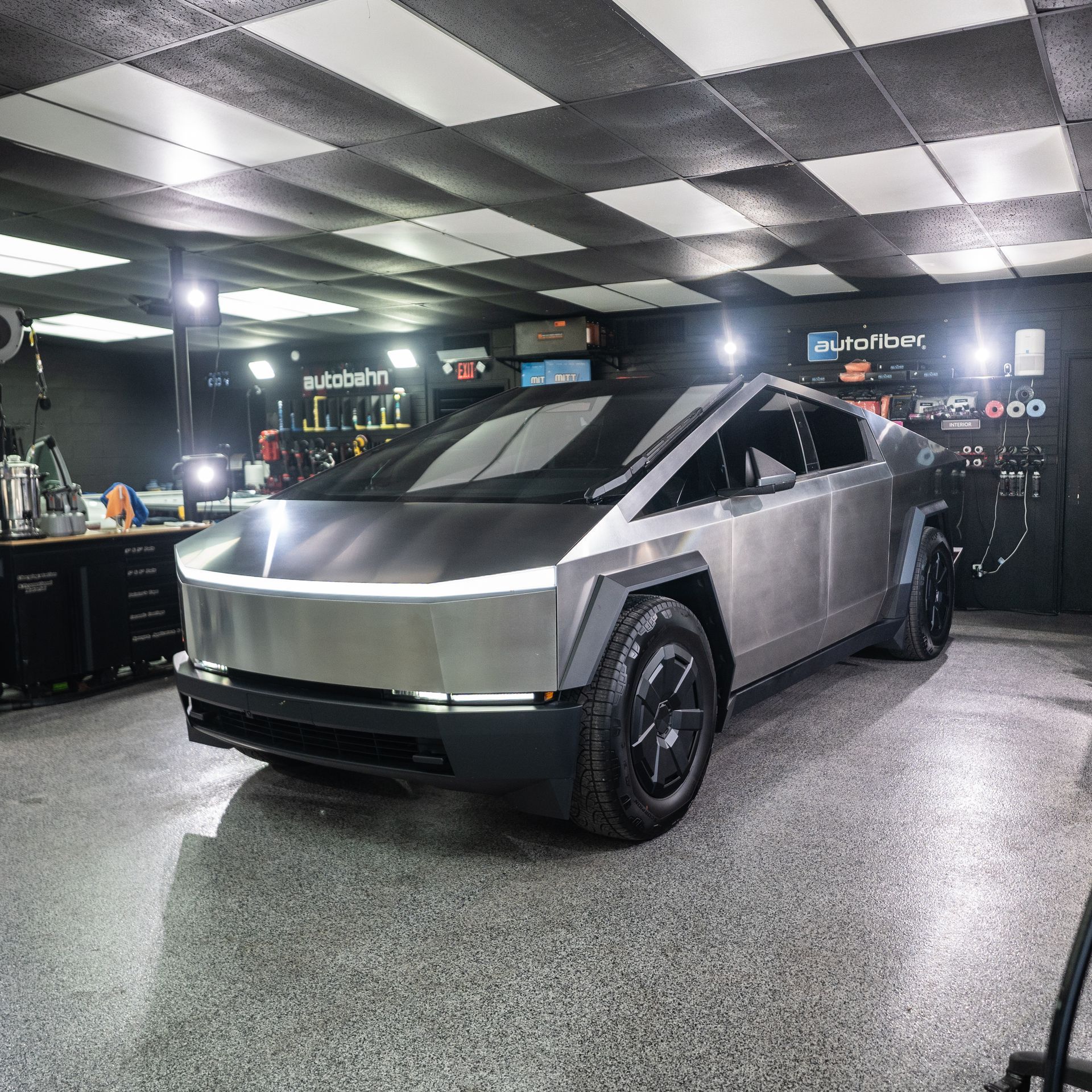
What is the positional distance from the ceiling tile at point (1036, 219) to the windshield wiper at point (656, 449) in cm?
290

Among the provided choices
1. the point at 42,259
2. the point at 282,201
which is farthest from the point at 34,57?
the point at 42,259

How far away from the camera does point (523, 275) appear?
7055 millimetres

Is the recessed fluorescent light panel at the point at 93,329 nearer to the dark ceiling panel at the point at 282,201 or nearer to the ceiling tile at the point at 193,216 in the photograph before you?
the ceiling tile at the point at 193,216

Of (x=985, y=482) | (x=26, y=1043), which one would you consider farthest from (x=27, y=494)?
(x=985, y=482)

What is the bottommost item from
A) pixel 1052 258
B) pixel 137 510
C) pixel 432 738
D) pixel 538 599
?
pixel 432 738

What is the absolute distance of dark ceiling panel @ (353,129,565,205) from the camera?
412 cm

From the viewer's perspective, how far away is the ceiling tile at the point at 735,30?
2854 mm

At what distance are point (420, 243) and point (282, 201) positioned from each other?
1.19 meters

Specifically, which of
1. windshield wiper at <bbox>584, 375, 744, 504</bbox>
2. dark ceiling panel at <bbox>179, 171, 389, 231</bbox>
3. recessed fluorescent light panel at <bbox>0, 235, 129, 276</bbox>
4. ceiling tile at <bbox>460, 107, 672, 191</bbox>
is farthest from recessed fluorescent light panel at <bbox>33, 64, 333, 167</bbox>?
recessed fluorescent light panel at <bbox>0, 235, 129, 276</bbox>

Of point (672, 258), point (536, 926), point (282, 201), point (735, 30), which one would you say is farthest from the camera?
point (672, 258)

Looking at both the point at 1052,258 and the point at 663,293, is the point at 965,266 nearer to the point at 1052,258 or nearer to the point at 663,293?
the point at 1052,258

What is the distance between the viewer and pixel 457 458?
3121 millimetres

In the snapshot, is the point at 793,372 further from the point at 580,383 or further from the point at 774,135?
the point at 580,383

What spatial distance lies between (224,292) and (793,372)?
503 centimetres
